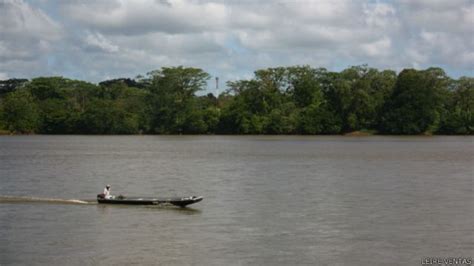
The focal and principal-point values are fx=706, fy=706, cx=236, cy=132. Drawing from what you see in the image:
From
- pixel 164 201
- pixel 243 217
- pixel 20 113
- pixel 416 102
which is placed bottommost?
pixel 243 217

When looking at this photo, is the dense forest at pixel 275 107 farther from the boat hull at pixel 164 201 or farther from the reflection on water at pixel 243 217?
the boat hull at pixel 164 201

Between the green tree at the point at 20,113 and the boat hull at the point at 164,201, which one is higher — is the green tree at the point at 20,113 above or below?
above

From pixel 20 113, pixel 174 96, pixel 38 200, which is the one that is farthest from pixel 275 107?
pixel 38 200

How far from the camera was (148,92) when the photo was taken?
188 m

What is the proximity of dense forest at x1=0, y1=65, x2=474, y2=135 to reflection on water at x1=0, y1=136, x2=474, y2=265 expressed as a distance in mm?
92691

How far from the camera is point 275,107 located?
171500 mm

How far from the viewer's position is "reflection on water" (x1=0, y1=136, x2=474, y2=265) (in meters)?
27.3

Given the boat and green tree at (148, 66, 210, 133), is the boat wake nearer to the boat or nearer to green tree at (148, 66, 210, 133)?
the boat

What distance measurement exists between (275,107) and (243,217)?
5365 inches

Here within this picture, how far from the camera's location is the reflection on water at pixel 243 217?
27297mm

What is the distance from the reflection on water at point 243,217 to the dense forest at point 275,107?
92.7 metres

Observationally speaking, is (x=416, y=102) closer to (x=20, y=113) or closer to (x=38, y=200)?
(x=20, y=113)

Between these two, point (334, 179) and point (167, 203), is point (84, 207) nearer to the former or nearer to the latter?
point (167, 203)

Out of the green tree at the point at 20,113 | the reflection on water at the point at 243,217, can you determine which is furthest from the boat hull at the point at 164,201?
the green tree at the point at 20,113
